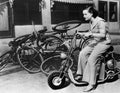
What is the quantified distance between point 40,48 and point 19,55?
0.53 meters

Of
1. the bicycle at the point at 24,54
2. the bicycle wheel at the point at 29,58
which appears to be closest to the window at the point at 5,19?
the bicycle at the point at 24,54

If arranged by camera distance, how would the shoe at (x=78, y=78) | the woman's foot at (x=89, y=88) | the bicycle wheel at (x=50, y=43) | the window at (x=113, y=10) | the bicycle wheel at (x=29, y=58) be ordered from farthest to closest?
1. the window at (x=113, y=10)
2. the bicycle wheel at (x=50, y=43)
3. the bicycle wheel at (x=29, y=58)
4. the shoe at (x=78, y=78)
5. the woman's foot at (x=89, y=88)

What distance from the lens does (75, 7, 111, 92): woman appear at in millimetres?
3701

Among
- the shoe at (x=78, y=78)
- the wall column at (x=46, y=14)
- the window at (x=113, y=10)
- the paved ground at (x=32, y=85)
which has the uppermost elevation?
the window at (x=113, y=10)

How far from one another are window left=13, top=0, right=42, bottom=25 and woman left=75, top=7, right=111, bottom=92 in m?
3.18

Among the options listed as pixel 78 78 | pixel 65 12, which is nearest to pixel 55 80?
pixel 78 78

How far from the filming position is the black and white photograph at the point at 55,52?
3.80 metres

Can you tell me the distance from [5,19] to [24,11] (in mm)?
657

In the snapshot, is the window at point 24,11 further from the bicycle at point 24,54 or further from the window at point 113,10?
the window at point 113,10

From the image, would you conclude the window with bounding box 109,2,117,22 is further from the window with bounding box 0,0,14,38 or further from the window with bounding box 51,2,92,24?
the window with bounding box 0,0,14,38

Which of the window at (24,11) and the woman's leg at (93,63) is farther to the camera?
the window at (24,11)

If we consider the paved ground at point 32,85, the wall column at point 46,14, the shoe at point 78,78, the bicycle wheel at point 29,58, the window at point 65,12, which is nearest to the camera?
the paved ground at point 32,85

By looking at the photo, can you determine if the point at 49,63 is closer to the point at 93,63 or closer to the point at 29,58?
the point at 29,58

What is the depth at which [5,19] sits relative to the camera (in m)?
6.65
